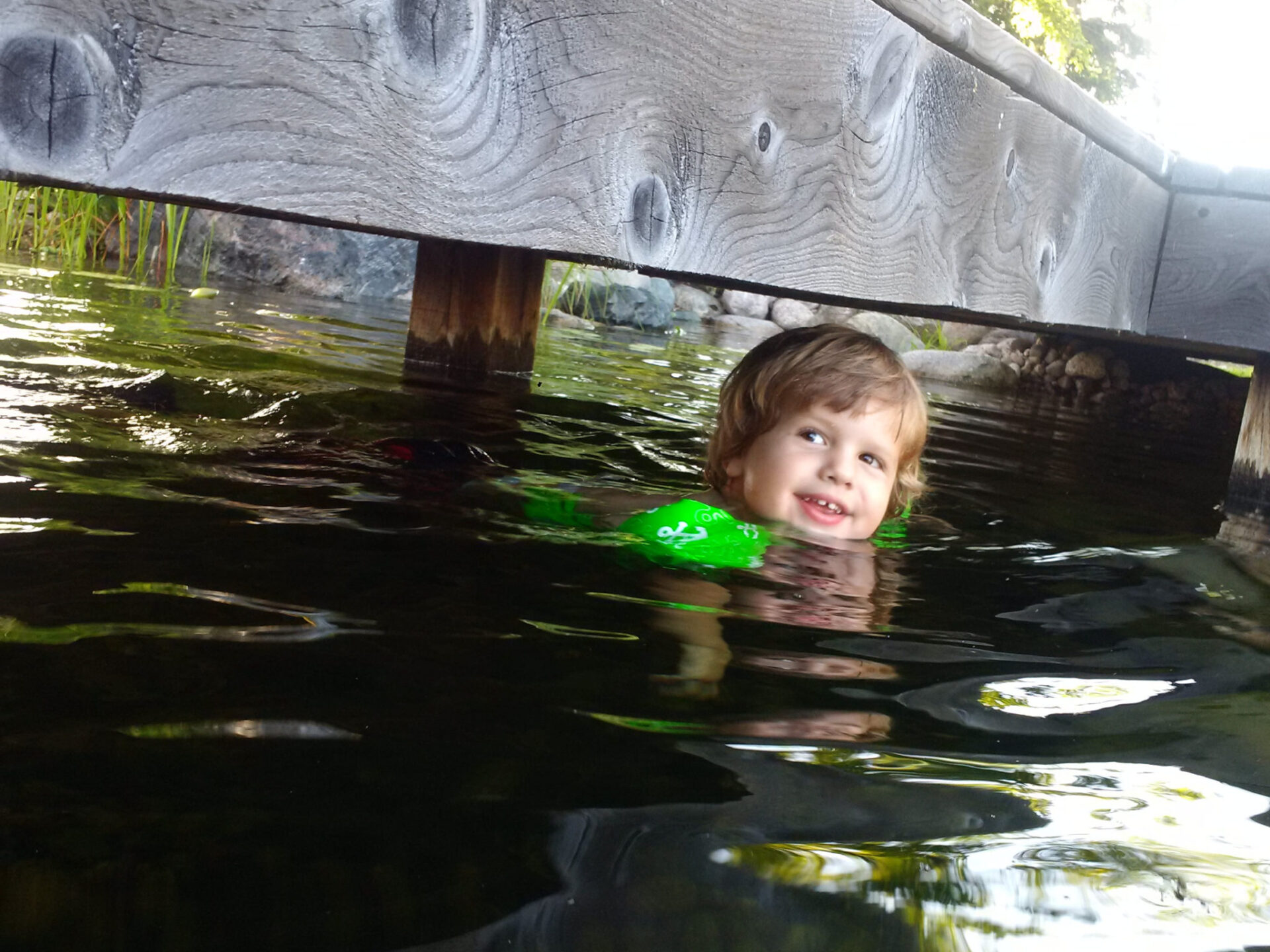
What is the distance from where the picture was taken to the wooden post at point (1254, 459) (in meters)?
4.33

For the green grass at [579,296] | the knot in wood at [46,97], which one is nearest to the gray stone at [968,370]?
the green grass at [579,296]

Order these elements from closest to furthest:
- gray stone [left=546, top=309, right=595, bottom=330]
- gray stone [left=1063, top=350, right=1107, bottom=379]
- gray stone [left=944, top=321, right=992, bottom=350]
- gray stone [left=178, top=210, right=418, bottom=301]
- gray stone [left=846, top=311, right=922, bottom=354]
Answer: gray stone [left=1063, top=350, right=1107, bottom=379], gray stone [left=178, top=210, right=418, bottom=301], gray stone [left=546, top=309, right=595, bottom=330], gray stone [left=944, top=321, right=992, bottom=350], gray stone [left=846, top=311, right=922, bottom=354]

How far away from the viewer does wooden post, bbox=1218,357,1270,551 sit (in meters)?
4.33

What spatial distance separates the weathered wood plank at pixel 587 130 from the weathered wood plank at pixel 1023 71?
0.04m

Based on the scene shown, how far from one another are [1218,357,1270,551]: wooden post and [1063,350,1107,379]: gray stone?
4649mm

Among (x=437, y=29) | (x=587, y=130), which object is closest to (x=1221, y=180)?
(x=587, y=130)

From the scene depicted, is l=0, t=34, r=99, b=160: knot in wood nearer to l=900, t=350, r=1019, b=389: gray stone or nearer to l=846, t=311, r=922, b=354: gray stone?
l=900, t=350, r=1019, b=389: gray stone

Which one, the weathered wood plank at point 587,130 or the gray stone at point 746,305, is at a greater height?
the gray stone at point 746,305

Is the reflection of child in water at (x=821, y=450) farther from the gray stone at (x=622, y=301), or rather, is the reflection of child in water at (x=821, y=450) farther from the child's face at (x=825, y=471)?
the gray stone at (x=622, y=301)

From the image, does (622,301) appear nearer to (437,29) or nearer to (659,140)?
(659,140)

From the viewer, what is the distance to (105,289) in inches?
258

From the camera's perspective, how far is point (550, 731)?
1.34 meters

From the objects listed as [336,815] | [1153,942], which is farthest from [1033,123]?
[336,815]

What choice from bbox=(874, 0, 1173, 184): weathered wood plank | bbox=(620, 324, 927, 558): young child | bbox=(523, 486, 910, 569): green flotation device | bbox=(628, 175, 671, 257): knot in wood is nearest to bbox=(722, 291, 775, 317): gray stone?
bbox=(874, 0, 1173, 184): weathered wood plank
